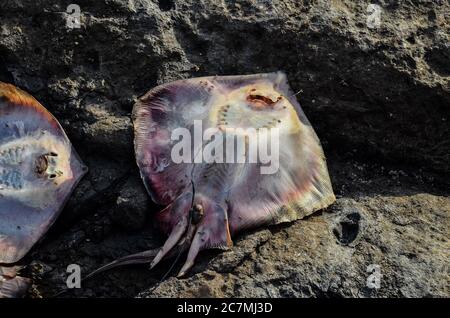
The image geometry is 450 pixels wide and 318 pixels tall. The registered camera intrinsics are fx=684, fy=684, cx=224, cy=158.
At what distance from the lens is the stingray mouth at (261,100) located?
4148 millimetres

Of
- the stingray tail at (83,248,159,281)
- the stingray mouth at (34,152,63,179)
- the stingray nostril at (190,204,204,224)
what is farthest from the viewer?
the stingray mouth at (34,152,63,179)

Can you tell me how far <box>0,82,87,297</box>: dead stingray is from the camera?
386 centimetres

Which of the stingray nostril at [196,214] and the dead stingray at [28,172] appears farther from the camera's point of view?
the dead stingray at [28,172]

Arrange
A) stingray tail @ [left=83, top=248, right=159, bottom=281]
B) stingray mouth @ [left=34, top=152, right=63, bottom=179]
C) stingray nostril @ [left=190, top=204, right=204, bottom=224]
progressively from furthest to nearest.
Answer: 1. stingray mouth @ [left=34, top=152, right=63, bottom=179]
2. stingray nostril @ [left=190, top=204, right=204, bottom=224]
3. stingray tail @ [left=83, top=248, right=159, bottom=281]

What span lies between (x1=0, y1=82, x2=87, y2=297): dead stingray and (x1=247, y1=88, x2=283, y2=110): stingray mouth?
109 cm

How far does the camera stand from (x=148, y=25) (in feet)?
14.3

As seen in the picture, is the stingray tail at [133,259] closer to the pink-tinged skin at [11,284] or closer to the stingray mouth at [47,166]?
the pink-tinged skin at [11,284]

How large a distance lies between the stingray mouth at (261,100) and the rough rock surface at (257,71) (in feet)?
0.73

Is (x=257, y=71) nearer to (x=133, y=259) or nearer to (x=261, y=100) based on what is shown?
(x=261, y=100)

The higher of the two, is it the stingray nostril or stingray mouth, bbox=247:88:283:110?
stingray mouth, bbox=247:88:283:110

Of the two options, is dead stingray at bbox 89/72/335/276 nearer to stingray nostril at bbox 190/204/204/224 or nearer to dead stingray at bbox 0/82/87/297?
stingray nostril at bbox 190/204/204/224

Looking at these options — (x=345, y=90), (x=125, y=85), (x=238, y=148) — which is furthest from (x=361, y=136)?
(x=125, y=85)

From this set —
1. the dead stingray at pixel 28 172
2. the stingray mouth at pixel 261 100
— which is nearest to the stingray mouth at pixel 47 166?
the dead stingray at pixel 28 172

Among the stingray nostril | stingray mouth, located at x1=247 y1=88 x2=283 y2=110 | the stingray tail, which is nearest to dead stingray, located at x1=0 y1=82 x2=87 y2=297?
the stingray tail
